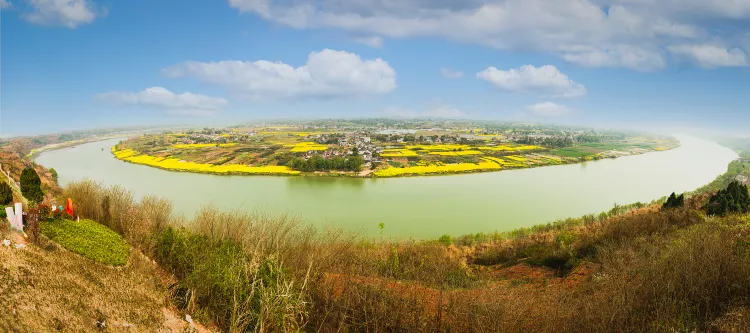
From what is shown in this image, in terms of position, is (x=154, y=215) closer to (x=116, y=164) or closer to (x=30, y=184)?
(x=30, y=184)

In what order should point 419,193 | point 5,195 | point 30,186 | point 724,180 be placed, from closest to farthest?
point 5,195 → point 30,186 → point 419,193 → point 724,180

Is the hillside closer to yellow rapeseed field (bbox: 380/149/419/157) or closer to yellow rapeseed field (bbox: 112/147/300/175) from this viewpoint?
yellow rapeseed field (bbox: 112/147/300/175)

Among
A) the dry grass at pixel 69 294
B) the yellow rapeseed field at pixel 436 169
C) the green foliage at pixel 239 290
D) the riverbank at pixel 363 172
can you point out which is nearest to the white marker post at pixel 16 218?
the dry grass at pixel 69 294

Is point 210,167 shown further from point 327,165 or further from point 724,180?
point 724,180

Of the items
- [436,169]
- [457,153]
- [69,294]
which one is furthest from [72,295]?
[457,153]

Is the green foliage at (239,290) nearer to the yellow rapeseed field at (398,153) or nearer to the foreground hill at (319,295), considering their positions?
the foreground hill at (319,295)

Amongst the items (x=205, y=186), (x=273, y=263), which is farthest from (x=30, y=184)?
(x=205, y=186)
